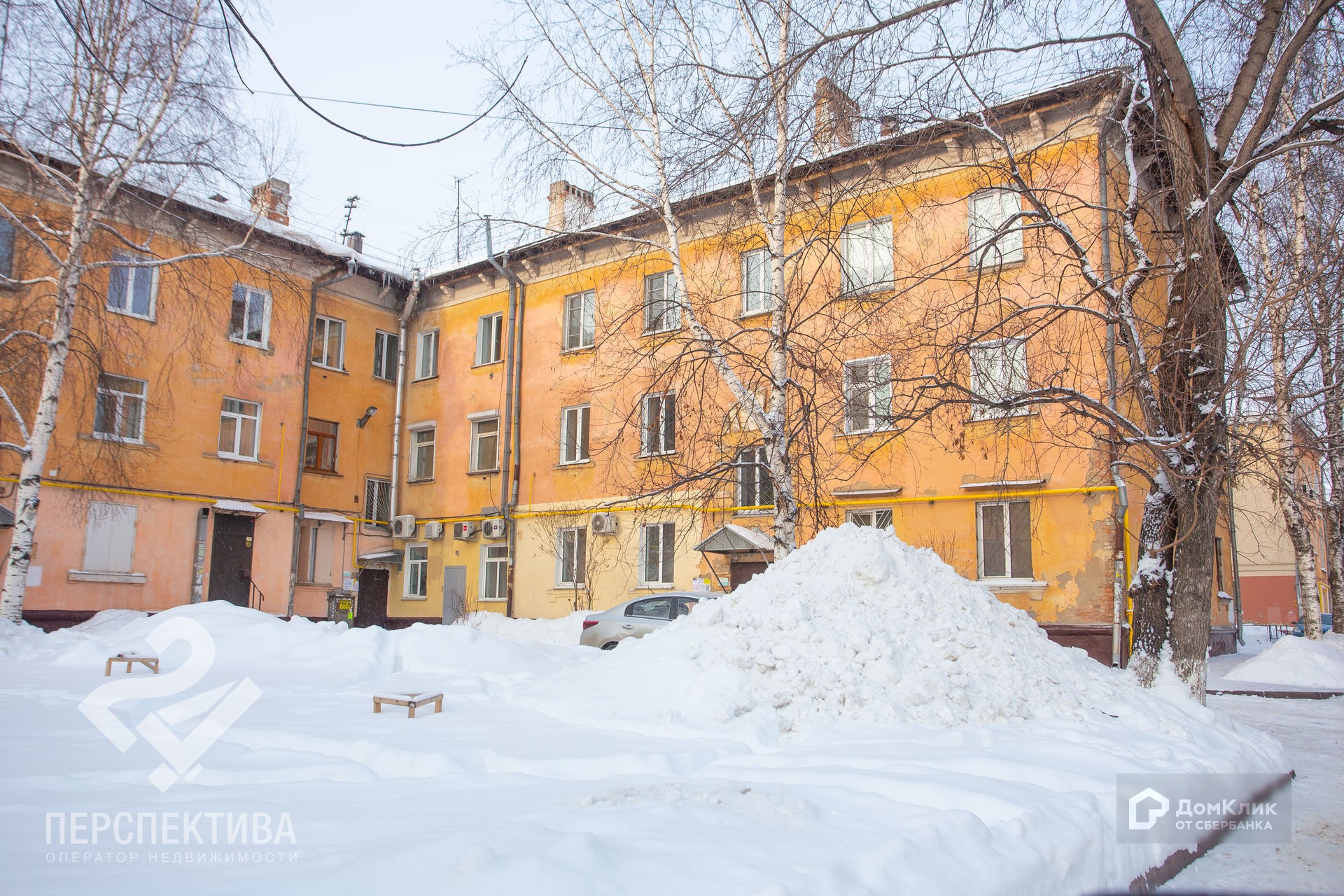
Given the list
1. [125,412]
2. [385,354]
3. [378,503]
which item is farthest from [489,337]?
[125,412]

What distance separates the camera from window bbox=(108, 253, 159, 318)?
19.0 metres

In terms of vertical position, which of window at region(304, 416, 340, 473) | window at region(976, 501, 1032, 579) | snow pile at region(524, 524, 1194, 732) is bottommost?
snow pile at region(524, 524, 1194, 732)

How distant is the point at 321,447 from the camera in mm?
23969

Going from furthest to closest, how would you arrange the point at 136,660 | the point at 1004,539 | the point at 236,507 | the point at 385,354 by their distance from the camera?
the point at 385,354 → the point at 236,507 → the point at 1004,539 → the point at 136,660

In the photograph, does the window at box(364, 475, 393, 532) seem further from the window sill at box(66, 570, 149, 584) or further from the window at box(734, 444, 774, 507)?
the window at box(734, 444, 774, 507)

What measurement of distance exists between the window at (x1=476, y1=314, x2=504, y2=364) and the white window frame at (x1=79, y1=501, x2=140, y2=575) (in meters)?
9.34

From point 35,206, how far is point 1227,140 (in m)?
20.4

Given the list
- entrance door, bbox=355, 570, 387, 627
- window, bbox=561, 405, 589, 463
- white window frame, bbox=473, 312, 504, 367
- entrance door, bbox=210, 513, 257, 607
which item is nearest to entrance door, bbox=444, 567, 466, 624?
entrance door, bbox=355, 570, 387, 627

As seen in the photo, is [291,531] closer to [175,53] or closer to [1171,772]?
[175,53]

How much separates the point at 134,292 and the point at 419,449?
8.53m

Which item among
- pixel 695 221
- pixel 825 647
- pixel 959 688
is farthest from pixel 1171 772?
pixel 695 221

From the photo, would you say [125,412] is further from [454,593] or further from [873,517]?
[873,517]

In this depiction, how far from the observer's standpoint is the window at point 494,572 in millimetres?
23125

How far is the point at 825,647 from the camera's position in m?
7.38
